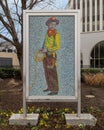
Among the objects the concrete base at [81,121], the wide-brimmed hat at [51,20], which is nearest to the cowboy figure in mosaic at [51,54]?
the wide-brimmed hat at [51,20]

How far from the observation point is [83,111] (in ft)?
25.8

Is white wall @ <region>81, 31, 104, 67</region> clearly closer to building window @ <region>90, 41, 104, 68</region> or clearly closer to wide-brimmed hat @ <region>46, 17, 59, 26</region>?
building window @ <region>90, 41, 104, 68</region>

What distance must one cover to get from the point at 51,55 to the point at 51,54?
0.02m

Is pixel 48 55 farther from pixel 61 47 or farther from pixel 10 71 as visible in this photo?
pixel 10 71

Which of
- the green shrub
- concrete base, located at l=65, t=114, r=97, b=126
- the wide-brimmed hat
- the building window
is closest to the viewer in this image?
concrete base, located at l=65, t=114, r=97, b=126

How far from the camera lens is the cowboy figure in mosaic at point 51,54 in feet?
22.1

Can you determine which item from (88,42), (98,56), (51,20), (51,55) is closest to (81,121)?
(51,55)

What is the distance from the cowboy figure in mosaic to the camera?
22.1 ft

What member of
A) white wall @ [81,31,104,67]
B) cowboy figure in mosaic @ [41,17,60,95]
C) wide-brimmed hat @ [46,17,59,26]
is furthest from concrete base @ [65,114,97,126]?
white wall @ [81,31,104,67]

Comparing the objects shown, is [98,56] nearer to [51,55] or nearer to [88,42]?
[88,42]

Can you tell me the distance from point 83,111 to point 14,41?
7.99m

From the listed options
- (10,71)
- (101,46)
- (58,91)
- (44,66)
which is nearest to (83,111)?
(58,91)

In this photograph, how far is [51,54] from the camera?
6.75 m

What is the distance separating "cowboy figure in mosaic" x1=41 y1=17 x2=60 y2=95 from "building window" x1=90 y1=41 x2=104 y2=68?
3217cm
